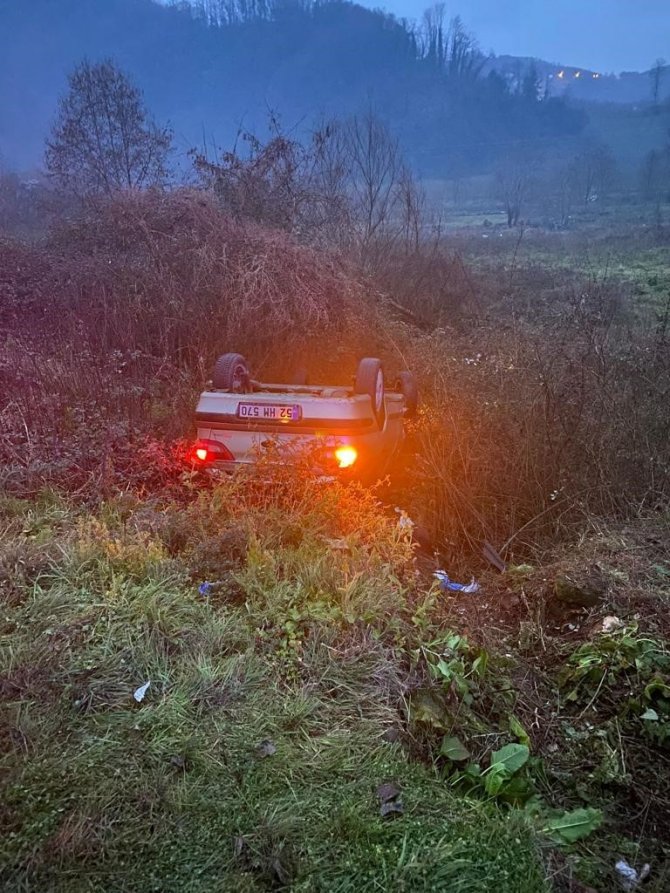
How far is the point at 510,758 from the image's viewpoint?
2244mm

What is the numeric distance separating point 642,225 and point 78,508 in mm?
45725

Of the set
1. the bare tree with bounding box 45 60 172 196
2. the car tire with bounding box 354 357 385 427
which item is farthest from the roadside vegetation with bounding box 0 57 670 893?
the bare tree with bounding box 45 60 172 196

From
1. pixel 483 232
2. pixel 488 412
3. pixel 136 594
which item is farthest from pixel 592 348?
pixel 483 232

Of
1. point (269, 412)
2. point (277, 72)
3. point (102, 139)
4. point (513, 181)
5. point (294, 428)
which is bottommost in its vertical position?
point (294, 428)

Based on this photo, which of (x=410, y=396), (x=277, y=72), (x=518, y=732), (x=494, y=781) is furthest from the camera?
(x=277, y=72)

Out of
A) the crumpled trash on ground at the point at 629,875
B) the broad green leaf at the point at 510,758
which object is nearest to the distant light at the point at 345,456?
the broad green leaf at the point at 510,758

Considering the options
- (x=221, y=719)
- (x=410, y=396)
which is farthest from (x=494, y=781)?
(x=410, y=396)

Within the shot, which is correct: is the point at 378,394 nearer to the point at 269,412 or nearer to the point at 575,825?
the point at 269,412

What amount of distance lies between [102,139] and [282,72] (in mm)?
112304

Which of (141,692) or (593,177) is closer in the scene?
(141,692)

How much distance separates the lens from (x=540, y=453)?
Result: 4.91 metres

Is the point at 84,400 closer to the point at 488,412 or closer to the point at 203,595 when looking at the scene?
the point at 203,595

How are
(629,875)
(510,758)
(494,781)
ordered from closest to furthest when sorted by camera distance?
(629,875) → (494,781) → (510,758)

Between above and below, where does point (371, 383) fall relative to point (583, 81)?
below
